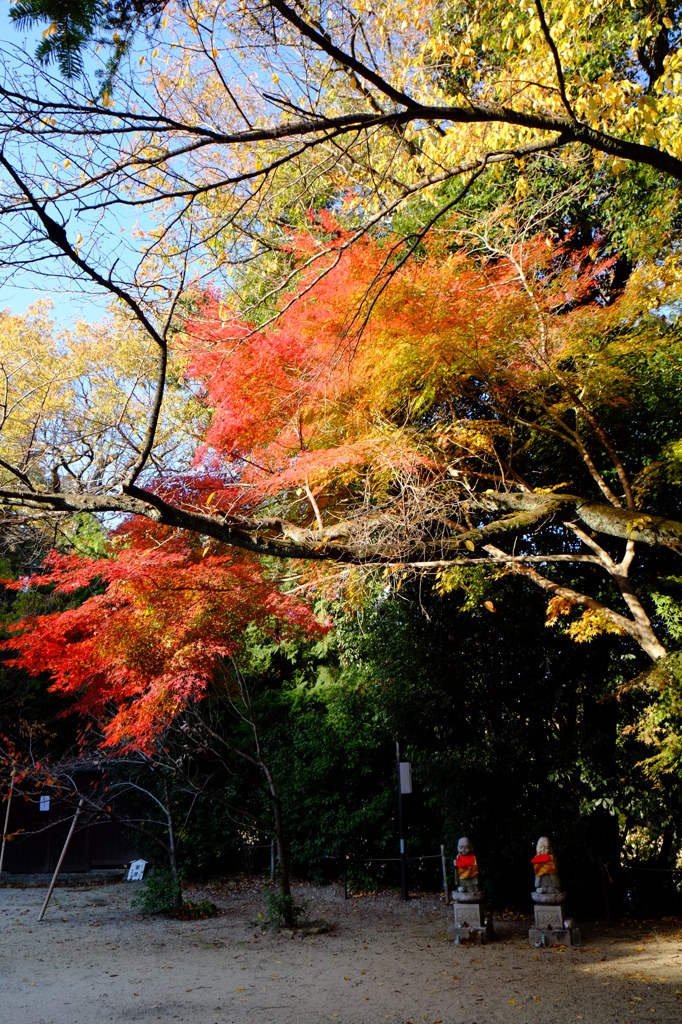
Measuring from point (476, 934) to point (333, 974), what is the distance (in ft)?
4.94

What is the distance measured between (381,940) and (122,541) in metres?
4.58

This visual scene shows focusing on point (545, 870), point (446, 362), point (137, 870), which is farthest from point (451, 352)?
point (137, 870)

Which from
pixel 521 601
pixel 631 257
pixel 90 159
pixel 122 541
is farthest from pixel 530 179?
pixel 90 159

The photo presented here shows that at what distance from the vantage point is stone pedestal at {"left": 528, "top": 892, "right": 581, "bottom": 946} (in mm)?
6355

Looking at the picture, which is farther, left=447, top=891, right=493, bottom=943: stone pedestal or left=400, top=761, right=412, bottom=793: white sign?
left=400, top=761, right=412, bottom=793: white sign

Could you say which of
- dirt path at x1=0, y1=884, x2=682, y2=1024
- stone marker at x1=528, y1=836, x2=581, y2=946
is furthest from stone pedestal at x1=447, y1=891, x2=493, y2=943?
stone marker at x1=528, y1=836, x2=581, y2=946

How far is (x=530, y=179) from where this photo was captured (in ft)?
26.5

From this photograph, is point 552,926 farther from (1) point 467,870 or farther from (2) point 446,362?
(2) point 446,362

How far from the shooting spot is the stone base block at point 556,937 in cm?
635

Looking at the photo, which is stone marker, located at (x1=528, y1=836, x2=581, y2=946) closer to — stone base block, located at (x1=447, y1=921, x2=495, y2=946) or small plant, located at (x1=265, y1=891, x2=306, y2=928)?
stone base block, located at (x1=447, y1=921, x2=495, y2=946)

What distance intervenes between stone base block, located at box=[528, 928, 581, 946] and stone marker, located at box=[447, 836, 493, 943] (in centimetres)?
45

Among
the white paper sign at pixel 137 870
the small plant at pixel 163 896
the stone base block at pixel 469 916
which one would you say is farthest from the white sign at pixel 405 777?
the white paper sign at pixel 137 870

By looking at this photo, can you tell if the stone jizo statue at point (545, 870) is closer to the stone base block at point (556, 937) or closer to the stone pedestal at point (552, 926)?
the stone pedestal at point (552, 926)

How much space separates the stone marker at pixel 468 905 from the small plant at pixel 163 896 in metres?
3.02
